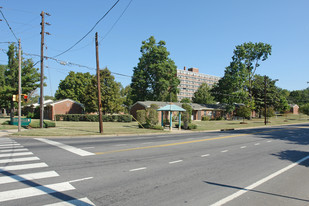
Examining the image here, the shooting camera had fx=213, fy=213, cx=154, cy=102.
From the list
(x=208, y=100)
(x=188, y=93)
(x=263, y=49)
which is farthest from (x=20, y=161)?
(x=188, y=93)

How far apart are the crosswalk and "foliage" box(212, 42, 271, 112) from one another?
4799cm

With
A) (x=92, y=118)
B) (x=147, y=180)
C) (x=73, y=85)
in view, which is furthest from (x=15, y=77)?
(x=147, y=180)

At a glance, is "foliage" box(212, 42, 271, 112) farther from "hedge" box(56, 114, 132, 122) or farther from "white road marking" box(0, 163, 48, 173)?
"white road marking" box(0, 163, 48, 173)

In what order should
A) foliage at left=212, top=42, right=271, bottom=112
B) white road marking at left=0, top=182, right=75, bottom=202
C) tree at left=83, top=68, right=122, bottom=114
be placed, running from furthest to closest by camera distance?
foliage at left=212, top=42, right=271, bottom=112 → tree at left=83, top=68, right=122, bottom=114 → white road marking at left=0, top=182, right=75, bottom=202

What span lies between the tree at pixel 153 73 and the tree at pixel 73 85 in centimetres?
1742

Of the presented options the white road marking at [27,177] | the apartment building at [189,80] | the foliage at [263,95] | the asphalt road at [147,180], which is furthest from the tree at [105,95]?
the apartment building at [189,80]

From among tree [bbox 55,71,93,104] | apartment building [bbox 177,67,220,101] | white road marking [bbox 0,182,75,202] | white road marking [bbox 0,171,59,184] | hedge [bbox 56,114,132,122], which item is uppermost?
apartment building [bbox 177,67,220,101]

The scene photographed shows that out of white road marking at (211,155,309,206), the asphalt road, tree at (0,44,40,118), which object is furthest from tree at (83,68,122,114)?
white road marking at (211,155,309,206)

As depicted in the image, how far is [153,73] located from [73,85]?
2687 centimetres

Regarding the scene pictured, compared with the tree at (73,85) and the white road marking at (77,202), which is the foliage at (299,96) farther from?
the white road marking at (77,202)

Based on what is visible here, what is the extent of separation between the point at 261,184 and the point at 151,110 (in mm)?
21197

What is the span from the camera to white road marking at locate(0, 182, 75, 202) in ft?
15.8

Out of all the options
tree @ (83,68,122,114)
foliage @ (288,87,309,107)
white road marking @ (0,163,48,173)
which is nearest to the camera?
white road marking @ (0,163,48,173)

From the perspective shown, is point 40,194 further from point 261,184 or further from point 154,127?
point 154,127
